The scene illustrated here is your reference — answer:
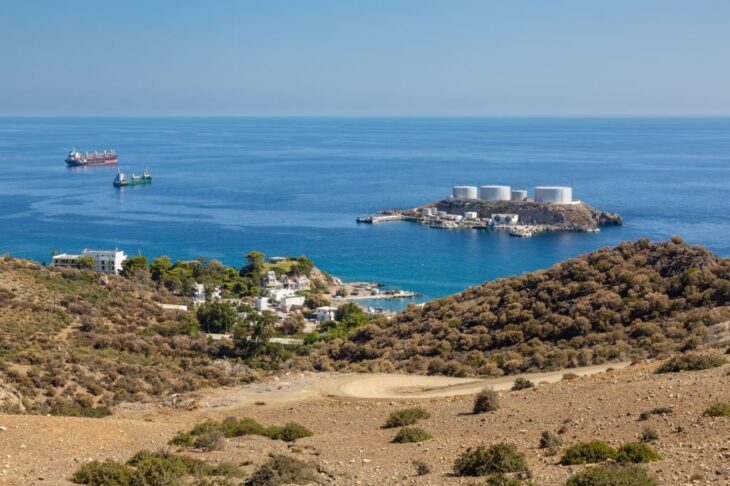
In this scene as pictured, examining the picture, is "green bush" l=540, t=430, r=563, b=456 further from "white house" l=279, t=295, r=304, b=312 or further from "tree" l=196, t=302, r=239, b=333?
"white house" l=279, t=295, r=304, b=312

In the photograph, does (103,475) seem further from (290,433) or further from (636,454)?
(636,454)

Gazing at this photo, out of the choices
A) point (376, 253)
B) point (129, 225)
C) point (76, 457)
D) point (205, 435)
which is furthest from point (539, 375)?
point (129, 225)

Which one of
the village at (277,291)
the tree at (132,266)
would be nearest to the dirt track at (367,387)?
the village at (277,291)

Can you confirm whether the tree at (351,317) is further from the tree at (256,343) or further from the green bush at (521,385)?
the green bush at (521,385)

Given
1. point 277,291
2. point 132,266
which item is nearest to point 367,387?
point 277,291

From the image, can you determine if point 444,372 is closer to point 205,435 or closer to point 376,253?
point 205,435
